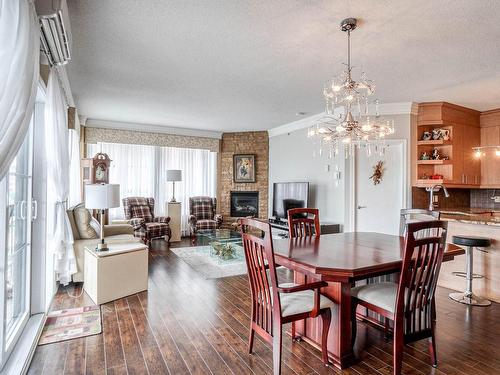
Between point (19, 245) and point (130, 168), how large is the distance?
15.1 feet

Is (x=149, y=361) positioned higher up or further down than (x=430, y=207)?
further down

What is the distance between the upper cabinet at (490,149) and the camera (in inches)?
205

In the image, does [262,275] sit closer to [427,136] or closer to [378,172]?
[378,172]

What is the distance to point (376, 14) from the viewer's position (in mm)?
2434

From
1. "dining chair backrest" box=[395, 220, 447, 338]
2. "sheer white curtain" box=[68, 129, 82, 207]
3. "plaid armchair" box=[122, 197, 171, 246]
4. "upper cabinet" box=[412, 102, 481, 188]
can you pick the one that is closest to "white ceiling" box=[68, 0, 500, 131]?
"upper cabinet" box=[412, 102, 481, 188]

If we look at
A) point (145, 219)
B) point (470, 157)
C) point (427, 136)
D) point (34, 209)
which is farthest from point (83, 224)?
point (470, 157)

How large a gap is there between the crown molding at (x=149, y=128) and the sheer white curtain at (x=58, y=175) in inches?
140

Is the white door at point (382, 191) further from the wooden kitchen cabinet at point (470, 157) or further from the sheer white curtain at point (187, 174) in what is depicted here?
the sheer white curtain at point (187, 174)

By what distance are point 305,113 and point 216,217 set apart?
3052 mm

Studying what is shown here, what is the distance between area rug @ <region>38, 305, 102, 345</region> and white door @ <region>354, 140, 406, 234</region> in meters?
4.06

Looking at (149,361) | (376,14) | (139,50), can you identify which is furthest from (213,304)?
(376,14)

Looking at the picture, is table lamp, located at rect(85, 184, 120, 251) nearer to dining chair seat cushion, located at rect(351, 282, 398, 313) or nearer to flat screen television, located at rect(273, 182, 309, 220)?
dining chair seat cushion, located at rect(351, 282, 398, 313)

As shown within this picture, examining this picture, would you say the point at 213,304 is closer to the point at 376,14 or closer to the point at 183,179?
the point at 376,14

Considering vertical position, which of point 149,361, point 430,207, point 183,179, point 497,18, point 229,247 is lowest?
point 149,361
